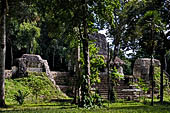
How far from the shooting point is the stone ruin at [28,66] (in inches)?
747

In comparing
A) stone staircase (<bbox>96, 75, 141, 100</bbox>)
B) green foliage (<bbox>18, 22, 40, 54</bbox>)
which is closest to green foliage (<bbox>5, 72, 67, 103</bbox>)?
stone staircase (<bbox>96, 75, 141, 100</bbox>)

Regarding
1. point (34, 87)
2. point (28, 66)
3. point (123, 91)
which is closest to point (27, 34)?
point (28, 66)

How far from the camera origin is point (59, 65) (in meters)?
38.1

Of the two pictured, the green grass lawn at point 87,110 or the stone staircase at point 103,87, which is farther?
the stone staircase at point 103,87

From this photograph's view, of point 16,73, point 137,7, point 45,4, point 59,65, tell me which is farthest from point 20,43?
point 45,4

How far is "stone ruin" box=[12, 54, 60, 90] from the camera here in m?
19.0

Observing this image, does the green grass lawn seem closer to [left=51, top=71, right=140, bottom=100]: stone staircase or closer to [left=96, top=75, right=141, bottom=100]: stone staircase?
[left=51, top=71, right=140, bottom=100]: stone staircase

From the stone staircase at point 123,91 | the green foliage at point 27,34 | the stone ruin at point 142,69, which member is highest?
the green foliage at point 27,34

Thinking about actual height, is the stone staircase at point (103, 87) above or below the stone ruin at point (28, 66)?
below

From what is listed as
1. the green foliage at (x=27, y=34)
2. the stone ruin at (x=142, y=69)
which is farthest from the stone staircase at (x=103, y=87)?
the green foliage at (x=27, y=34)

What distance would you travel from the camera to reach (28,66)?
1984cm

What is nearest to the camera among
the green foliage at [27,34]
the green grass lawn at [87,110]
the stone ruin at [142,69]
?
the green grass lawn at [87,110]

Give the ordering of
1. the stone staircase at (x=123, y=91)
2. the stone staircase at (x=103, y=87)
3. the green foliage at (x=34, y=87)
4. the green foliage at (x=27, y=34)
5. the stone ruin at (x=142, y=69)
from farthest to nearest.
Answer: the green foliage at (x=27, y=34)
the stone ruin at (x=142, y=69)
the stone staircase at (x=103, y=87)
the stone staircase at (x=123, y=91)
the green foliage at (x=34, y=87)

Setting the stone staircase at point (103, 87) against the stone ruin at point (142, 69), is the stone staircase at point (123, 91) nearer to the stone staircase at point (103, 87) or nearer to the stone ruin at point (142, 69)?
the stone staircase at point (103, 87)
